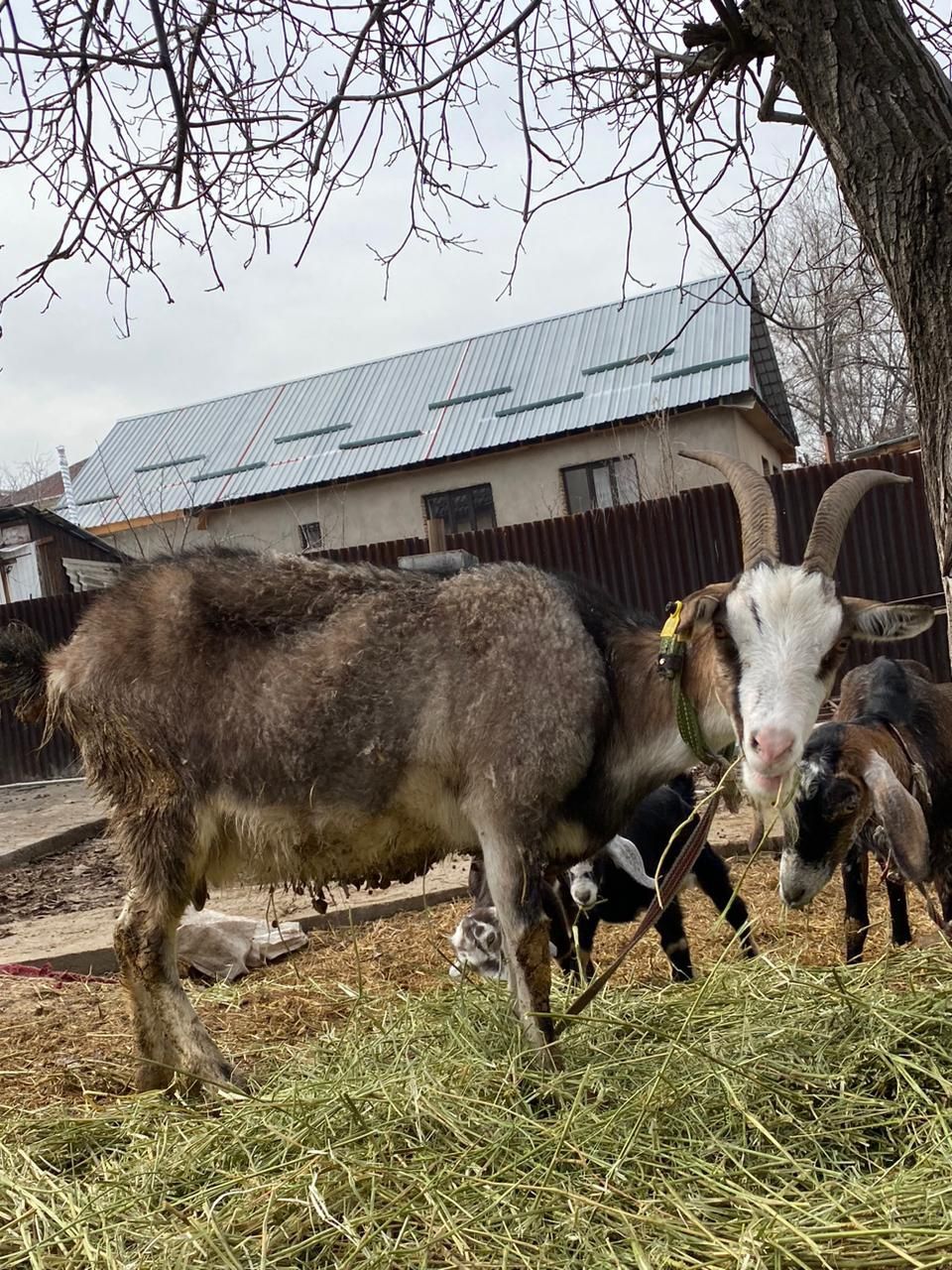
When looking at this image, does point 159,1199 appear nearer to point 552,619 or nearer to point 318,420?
point 552,619

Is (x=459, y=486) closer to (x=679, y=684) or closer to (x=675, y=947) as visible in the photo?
(x=675, y=947)

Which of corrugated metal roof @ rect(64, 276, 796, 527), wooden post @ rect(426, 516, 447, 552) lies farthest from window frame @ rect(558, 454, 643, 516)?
wooden post @ rect(426, 516, 447, 552)

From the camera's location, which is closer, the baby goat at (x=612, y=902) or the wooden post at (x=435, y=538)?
the baby goat at (x=612, y=902)

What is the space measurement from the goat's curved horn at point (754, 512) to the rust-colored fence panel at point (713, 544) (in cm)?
688

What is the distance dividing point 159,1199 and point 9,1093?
1.35m

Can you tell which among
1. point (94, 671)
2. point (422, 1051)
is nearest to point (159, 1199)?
point (422, 1051)

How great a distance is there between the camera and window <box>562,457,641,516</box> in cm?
2050

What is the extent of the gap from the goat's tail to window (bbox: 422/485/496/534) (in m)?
17.8

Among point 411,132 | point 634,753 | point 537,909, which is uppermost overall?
point 411,132

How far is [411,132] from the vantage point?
A: 4.95 meters

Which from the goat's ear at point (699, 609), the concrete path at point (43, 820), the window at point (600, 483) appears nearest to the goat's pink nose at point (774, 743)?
the goat's ear at point (699, 609)

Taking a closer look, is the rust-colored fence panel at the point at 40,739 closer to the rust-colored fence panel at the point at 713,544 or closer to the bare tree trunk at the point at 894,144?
the rust-colored fence panel at the point at 713,544

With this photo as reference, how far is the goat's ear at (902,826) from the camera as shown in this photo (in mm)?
4000

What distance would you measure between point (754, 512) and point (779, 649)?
2.22 ft
